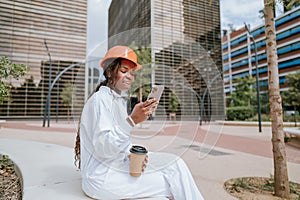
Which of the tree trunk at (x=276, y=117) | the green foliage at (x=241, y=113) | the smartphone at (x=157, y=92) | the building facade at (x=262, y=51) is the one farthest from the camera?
the building facade at (x=262, y=51)

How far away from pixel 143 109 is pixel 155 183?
0.49 meters

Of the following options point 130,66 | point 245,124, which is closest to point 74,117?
point 130,66

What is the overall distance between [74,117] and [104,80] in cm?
38

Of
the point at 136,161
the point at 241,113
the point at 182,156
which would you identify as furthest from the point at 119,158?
the point at 241,113

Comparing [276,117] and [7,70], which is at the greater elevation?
[7,70]

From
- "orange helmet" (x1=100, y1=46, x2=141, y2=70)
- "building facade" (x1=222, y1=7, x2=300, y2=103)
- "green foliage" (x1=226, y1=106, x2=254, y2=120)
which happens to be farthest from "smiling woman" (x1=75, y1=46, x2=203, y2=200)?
"building facade" (x1=222, y1=7, x2=300, y2=103)

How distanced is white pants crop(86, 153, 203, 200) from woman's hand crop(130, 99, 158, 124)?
349mm

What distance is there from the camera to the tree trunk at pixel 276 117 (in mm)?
2092

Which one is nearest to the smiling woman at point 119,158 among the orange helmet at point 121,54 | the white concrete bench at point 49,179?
the orange helmet at point 121,54

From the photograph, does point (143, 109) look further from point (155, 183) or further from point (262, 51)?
point (262, 51)

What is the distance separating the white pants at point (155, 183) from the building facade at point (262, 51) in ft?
75.2

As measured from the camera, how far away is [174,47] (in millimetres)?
1417

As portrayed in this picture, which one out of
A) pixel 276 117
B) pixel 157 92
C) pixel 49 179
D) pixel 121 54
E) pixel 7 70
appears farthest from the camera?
pixel 7 70

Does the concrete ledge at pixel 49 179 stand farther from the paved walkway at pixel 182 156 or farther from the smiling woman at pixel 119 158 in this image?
the smiling woman at pixel 119 158
